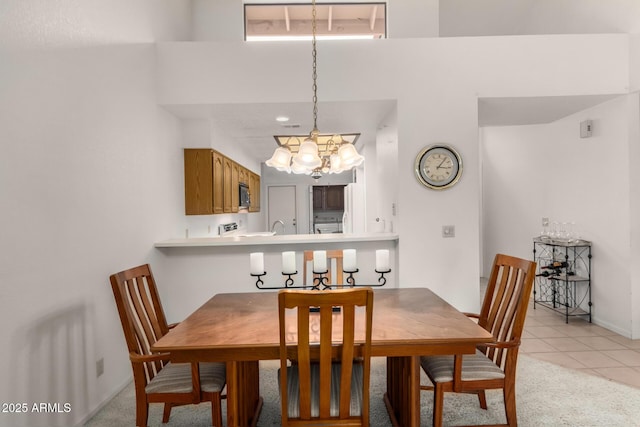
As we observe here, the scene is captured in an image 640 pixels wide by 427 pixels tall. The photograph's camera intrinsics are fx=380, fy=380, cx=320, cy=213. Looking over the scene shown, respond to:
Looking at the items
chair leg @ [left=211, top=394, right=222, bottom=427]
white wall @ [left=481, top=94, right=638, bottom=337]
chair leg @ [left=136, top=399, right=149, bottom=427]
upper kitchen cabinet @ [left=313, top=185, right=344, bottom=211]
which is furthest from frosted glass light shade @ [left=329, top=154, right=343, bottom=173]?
upper kitchen cabinet @ [left=313, top=185, right=344, bottom=211]

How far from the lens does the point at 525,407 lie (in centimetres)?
239

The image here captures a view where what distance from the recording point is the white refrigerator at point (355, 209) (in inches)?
257

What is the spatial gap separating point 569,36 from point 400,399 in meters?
3.41

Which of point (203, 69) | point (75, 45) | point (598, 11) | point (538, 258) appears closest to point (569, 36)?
point (598, 11)

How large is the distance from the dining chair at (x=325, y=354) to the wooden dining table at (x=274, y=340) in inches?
3.9

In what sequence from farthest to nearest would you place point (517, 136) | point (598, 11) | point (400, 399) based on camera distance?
point (517, 136) < point (598, 11) < point (400, 399)

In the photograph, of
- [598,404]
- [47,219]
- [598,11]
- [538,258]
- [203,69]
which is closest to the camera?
[47,219]

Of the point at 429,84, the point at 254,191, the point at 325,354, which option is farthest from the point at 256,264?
the point at 254,191

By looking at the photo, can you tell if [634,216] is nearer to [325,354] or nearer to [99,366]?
[325,354]

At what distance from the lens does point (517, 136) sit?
536cm

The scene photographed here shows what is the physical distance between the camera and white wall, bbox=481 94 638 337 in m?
3.54

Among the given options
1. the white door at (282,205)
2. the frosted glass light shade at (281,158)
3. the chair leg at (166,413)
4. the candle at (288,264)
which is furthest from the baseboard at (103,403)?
the white door at (282,205)

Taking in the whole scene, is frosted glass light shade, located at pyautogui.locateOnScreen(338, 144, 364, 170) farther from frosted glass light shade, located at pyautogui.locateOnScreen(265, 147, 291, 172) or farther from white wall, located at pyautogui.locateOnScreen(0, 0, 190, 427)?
white wall, located at pyautogui.locateOnScreen(0, 0, 190, 427)

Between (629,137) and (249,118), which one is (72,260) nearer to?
(249,118)
